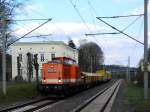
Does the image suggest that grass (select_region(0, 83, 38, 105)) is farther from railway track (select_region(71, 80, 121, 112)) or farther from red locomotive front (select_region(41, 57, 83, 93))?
railway track (select_region(71, 80, 121, 112))

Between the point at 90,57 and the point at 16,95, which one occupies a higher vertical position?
the point at 90,57

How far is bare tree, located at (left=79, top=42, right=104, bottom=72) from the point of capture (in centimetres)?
11788

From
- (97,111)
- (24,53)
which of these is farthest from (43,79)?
(24,53)

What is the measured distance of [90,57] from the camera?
122 metres

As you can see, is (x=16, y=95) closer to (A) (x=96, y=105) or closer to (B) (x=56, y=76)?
(B) (x=56, y=76)

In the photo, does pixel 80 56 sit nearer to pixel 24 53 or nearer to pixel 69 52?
pixel 69 52

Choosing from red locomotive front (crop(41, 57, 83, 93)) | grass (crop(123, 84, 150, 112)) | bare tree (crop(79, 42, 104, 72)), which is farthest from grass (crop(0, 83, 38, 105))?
bare tree (crop(79, 42, 104, 72))

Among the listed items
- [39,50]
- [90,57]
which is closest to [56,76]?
[39,50]

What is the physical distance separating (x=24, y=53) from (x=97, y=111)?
94.3 m

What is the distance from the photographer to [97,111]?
24516 millimetres

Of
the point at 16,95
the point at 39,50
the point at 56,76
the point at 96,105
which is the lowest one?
the point at 96,105

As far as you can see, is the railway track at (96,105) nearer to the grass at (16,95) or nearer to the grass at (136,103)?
the grass at (136,103)

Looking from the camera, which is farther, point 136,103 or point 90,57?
point 90,57

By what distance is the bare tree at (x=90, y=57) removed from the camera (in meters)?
118
